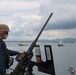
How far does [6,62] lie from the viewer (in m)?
5.38

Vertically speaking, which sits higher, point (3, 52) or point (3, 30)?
point (3, 30)

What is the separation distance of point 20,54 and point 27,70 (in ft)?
1.27

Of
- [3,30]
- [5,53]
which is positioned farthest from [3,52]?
[3,30]

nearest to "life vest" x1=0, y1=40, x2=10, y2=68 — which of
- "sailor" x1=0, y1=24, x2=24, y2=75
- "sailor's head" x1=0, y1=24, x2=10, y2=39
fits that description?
"sailor" x1=0, y1=24, x2=24, y2=75

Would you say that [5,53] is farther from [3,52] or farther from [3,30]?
[3,30]

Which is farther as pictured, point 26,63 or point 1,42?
point 26,63

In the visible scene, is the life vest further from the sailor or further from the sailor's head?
the sailor's head

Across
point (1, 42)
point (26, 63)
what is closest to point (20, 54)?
point (26, 63)

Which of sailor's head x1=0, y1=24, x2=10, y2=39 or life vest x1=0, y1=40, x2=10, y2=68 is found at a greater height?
sailor's head x1=0, y1=24, x2=10, y2=39

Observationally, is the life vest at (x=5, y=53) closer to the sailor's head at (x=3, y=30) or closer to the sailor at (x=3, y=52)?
the sailor at (x=3, y=52)

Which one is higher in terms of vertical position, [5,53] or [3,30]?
[3,30]

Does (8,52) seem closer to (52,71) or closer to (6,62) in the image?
(6,62)

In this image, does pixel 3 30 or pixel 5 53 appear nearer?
pixel 3 30

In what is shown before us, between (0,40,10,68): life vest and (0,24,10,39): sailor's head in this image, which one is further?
(0,40,10,68): life vest
